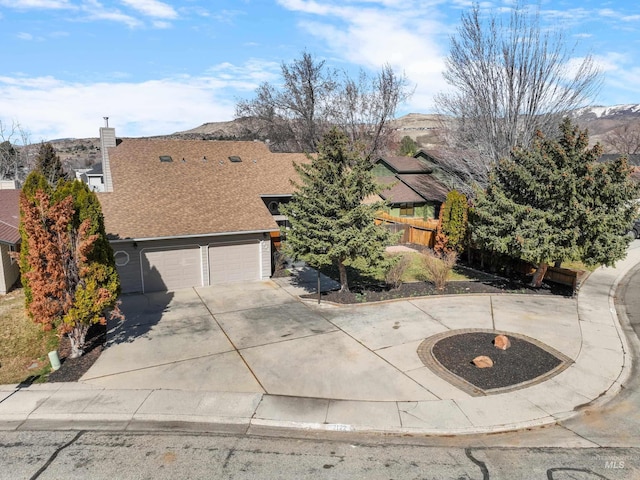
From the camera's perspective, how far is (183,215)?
1812cm

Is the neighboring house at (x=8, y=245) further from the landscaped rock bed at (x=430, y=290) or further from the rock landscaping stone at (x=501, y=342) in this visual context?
the rock landscaping stone at (x=501, y=342)

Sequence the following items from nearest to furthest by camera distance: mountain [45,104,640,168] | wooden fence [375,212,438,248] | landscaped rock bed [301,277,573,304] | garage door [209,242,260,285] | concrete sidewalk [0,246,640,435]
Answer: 1. concrete sidewalk [0,246,640,435]
2. landscaped rock bed [301,277,573,304]
3. garage door [209,242,260,285]
4. wooden fence [375,212,438,248]
5. mountain [45,104,640,168]

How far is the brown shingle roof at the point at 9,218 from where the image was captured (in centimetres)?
1672

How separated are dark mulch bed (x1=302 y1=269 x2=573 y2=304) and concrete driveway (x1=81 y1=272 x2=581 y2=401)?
0.68 meters

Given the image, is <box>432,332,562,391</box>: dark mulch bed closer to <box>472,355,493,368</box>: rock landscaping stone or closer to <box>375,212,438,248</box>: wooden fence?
<box>472,355,493,368</box>: rock landscaping stone

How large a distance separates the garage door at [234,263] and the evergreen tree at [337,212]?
3992mm

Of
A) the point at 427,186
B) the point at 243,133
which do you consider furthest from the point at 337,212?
the point at 243,133

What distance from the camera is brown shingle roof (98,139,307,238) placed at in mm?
17516

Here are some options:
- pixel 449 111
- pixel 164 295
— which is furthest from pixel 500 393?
pixel 449 111

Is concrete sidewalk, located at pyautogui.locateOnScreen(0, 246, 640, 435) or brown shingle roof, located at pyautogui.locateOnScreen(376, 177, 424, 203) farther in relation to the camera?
brown shingle roof, located at pyautogui.locateOnScreen(376, 177, 424, 203)

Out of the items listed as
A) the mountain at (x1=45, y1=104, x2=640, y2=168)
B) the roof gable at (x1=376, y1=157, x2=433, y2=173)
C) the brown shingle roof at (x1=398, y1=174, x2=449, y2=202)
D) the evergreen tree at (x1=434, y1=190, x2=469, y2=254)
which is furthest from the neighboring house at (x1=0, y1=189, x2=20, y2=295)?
the roof gable at (x1=376, y1=157, x2=433, y2=173)

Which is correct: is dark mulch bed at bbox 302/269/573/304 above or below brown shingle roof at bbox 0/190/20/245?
below

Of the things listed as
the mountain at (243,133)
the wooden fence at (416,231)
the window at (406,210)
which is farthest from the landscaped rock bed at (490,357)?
the window at (406,210)

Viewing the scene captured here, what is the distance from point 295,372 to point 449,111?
23.0 meters
